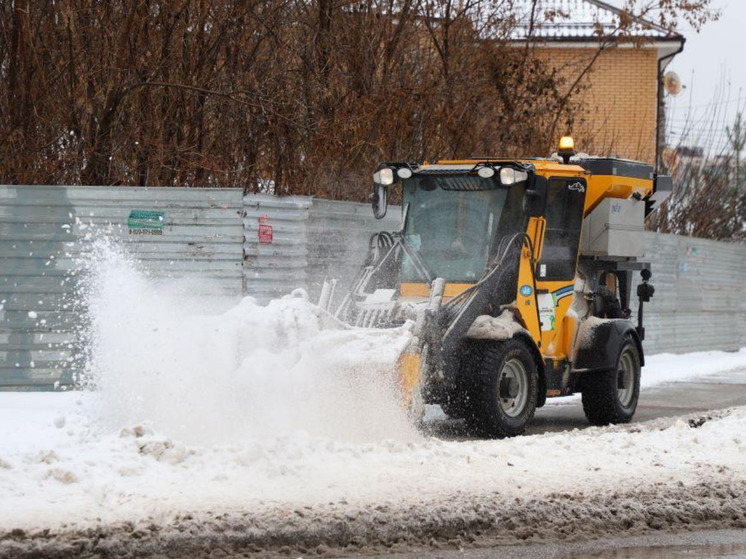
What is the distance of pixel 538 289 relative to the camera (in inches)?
432

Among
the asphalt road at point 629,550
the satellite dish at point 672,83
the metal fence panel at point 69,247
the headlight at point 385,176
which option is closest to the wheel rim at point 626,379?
the headlight at point 385,176

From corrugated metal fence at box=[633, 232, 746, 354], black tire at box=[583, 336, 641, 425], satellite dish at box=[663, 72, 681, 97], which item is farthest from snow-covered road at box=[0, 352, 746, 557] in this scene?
satellite dish at box=[663, 72, 681, 97]

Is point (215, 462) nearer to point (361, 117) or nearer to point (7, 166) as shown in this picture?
point (7, 166)

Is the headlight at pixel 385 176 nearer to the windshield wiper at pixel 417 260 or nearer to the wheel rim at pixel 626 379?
the windshield wiper at pixel 417 260

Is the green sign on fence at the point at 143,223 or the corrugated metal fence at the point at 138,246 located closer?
the corrugated metal fence at the point at 138,246

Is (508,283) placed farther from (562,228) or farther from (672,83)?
(672,83)

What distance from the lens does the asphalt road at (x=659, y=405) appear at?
11.4m

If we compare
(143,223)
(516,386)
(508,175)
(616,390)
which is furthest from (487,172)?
(143,223)

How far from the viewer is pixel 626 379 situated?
12359 millimetres

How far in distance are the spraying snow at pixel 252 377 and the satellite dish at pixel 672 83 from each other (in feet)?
73.3

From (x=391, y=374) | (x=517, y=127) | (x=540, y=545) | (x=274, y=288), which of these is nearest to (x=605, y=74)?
(x=517, y=127)

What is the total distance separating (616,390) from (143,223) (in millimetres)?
4815

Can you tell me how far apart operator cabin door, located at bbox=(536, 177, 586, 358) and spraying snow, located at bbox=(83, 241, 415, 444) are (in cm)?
200

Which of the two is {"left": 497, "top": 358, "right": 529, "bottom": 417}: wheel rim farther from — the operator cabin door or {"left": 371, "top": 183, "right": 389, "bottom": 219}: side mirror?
{"left": 371, "top": 183, "right": 389, "bottom": 219}: side mirror
